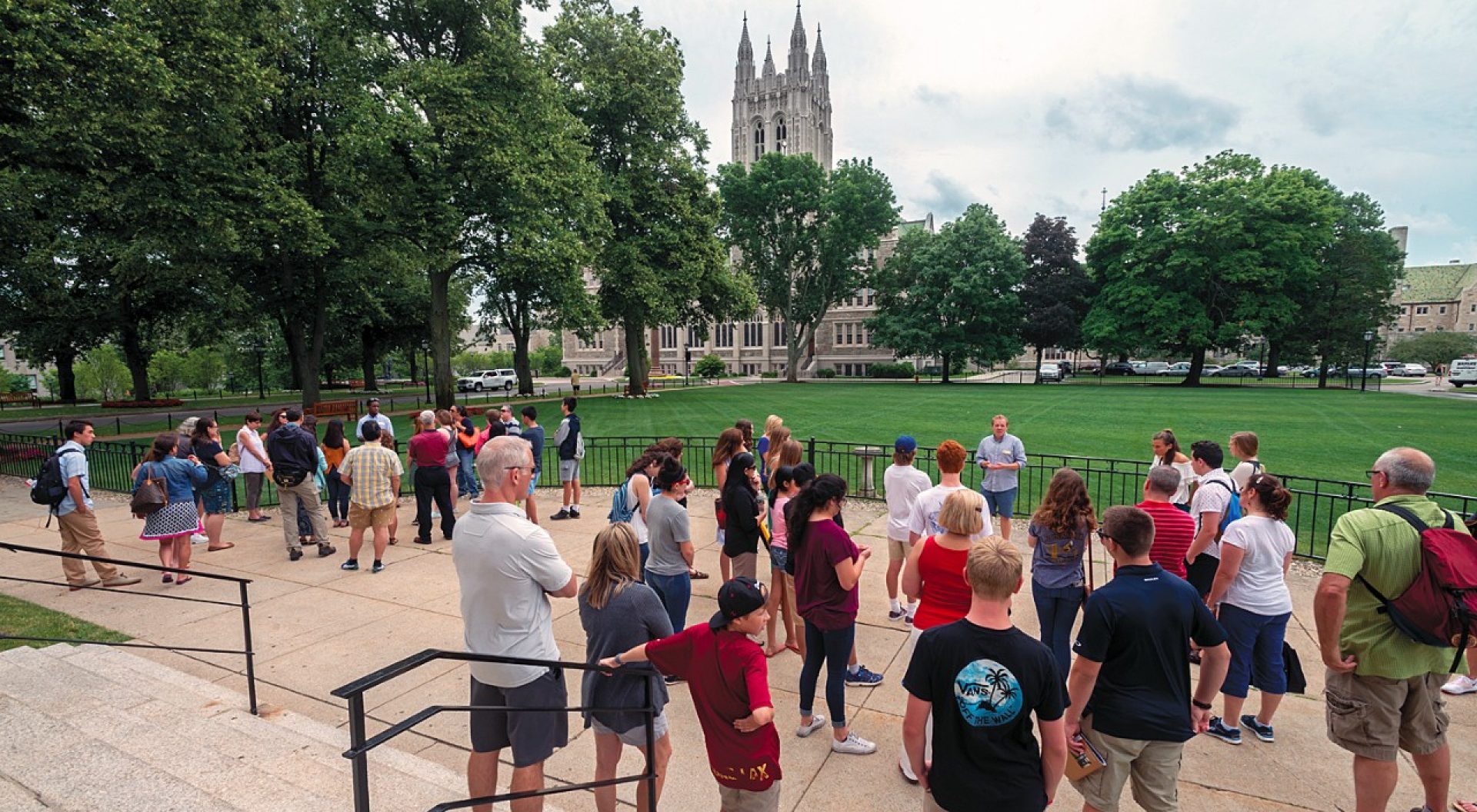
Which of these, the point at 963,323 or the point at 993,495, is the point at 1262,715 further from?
the point at 963,323

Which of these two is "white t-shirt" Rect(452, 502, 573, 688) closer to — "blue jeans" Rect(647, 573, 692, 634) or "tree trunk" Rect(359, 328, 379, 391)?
"blue jeans" Rect(647, 573, 692, 634)

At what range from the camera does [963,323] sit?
53.6 metres

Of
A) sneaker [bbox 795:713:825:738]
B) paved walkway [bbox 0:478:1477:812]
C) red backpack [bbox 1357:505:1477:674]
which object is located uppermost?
red backpack [bbox 1357:505:1477:674]

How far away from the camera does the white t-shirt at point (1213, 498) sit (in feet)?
16.5

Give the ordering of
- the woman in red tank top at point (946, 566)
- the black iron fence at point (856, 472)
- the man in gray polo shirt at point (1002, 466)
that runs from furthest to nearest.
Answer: the black iron fence at point (856, 472) < the man in gray polo shirt at point (1002, 466) < the woman in red tank top at point (946, 566)

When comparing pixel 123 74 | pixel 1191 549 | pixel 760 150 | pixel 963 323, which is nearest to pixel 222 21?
pixel 123 74

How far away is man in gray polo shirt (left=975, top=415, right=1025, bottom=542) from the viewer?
8.48 meters

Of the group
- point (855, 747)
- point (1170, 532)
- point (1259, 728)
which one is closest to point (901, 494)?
point (1170, 532)

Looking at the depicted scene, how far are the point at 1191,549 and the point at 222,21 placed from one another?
24.2 m

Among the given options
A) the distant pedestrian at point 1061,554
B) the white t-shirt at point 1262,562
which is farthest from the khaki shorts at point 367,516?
the white t-shirt at point 1262,562

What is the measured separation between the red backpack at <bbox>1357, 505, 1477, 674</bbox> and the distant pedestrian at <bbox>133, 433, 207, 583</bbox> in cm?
1046

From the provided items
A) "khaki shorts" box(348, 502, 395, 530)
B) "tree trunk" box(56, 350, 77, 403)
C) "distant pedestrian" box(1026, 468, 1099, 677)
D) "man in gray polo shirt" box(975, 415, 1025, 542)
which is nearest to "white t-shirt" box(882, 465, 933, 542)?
"distant pedestrian" box(1026, 468, 1099, 677)

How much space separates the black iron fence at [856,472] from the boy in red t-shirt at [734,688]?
23.9 feet

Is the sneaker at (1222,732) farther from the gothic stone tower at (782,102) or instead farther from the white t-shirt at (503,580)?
the gothic stone tower at (782,102)
